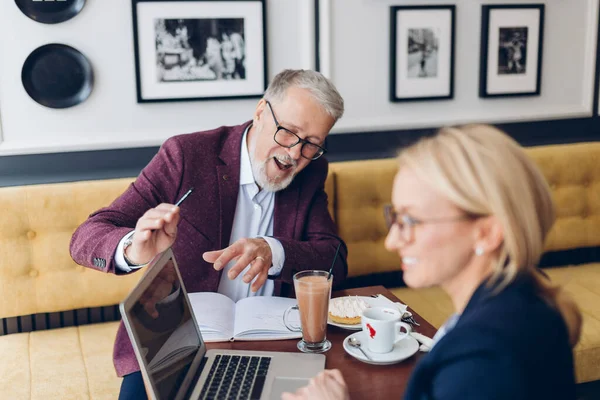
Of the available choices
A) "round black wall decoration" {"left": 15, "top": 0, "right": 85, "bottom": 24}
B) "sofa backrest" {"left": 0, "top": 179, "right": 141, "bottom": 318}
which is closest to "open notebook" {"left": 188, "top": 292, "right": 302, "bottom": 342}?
"sofa backrest" {"left": 0, "top": 179, "right": 141, "bottom": 318}

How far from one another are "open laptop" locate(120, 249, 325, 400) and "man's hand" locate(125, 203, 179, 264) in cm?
9

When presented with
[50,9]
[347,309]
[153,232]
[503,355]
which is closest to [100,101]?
[50,9]

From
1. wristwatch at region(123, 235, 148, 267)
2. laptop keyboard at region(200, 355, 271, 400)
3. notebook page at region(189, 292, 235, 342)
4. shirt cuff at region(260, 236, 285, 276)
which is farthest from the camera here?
shirt cuff at region(260, 236, 285, 276)

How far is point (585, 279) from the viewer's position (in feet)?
8.67

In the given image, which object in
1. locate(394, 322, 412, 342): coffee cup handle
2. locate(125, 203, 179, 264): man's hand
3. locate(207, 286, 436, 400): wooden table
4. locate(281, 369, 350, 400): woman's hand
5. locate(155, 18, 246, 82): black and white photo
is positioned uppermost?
locate(155, 18, 246, 82): black and white photo

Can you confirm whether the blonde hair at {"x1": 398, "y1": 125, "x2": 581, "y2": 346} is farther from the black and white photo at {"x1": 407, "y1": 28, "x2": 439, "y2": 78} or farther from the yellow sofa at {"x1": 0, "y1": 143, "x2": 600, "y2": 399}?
the black and white photo at {"x1": 407, "y1": 28, "x2": 439, "y2": 78}

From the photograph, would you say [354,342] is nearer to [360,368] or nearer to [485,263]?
[360,368]

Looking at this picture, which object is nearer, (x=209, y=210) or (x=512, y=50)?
(x=209, y=210)

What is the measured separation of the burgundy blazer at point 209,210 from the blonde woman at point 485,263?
0.77 meters

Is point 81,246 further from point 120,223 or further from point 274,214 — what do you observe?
point 274,214

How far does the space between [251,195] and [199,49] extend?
807mm

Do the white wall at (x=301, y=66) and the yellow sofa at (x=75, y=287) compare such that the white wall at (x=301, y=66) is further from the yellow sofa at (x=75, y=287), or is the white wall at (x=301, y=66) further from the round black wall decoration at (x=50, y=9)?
the yellow sofa at (x=75, y=287)

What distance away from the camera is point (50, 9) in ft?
7.30

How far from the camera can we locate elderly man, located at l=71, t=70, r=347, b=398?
173 centimetres
